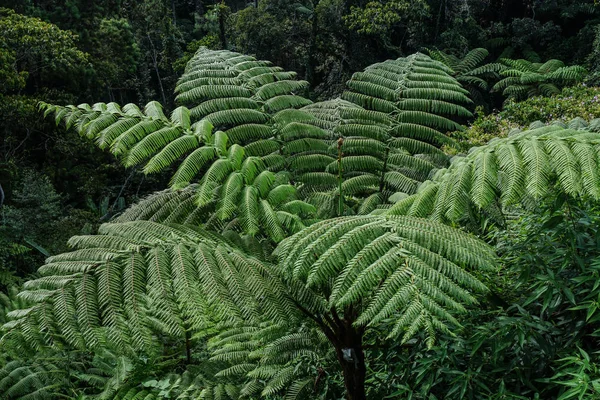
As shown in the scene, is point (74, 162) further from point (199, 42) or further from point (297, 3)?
point (297, 3)

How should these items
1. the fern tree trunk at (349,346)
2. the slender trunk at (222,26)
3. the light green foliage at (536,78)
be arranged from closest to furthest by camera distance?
the fern tree trunk at (349,346) < the light green foliage at (536,78) < the slender trunk at (222,26)

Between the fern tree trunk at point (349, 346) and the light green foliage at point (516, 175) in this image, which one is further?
the fern tree trunk at point (349, 346)

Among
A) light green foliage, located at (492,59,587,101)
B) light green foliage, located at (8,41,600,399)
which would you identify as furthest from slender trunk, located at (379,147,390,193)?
light green foliage, located at (492,59,587,101)

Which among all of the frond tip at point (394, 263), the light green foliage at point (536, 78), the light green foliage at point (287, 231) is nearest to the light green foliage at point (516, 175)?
the light green foliage at point (287, 231)

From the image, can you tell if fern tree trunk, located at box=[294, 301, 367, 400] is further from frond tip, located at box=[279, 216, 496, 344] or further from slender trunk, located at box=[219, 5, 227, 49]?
slender trunk, located at box=[219, 5, 227, 49]

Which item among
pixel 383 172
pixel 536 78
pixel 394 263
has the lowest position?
pixel 536 78

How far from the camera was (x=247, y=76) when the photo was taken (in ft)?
10.8

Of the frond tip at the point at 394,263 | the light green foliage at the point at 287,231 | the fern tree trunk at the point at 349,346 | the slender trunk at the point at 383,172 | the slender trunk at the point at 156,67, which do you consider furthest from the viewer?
the slender trunk at the point at 156,67

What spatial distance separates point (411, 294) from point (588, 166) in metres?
0.77

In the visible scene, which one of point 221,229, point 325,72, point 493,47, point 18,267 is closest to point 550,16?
point 493,47

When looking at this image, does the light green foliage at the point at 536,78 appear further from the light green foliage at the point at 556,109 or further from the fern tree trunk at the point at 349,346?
the fern tree trunk at the point at 349,346

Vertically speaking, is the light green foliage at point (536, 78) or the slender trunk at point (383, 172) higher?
the slender trunk at point (383, 172)

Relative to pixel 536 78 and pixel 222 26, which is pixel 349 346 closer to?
pixel 536 78

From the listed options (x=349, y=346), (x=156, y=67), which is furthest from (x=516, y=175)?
(x=156, y=67)
